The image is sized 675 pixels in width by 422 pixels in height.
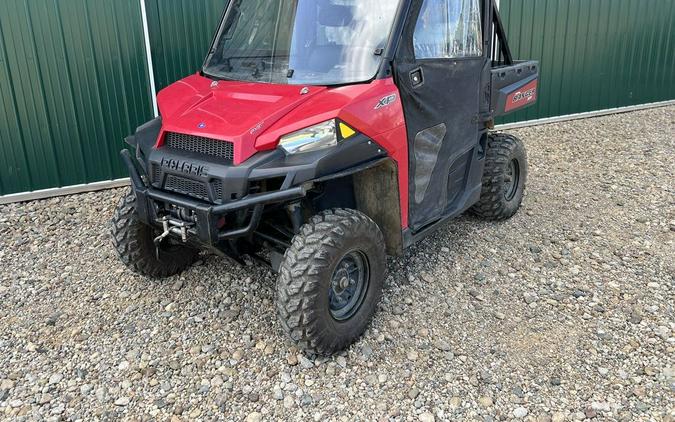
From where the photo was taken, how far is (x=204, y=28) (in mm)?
5805

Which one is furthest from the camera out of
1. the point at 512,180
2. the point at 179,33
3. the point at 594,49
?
the point at 594,49

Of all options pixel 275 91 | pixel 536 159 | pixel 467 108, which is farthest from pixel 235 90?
pixel 536 159

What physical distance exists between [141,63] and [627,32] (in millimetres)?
6772

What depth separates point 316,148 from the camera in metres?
3.02

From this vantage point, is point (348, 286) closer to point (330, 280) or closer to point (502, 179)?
point (330, 280)

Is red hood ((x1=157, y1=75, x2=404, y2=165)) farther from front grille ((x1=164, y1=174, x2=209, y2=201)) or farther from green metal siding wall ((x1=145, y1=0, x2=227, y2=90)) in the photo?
green metal siding wall ((x1=145, y1=0, x2=227, y2=90))

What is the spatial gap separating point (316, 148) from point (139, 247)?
146cm

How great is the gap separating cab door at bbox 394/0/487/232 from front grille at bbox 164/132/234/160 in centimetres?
105

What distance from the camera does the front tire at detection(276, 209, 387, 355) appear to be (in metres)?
2.98

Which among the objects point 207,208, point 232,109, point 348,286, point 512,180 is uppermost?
point 232,109

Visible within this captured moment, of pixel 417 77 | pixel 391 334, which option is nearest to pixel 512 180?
pixel 417 77

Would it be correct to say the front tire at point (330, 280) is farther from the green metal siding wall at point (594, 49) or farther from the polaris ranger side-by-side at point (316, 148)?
the green metal siding wall at point (594, 49)

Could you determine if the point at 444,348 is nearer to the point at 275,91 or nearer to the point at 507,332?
the point at 507,332

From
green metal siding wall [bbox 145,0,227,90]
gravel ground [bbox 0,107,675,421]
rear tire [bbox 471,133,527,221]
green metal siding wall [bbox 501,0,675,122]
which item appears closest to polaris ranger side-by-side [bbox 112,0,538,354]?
gravel ground [bbox 0,107,675,421]
